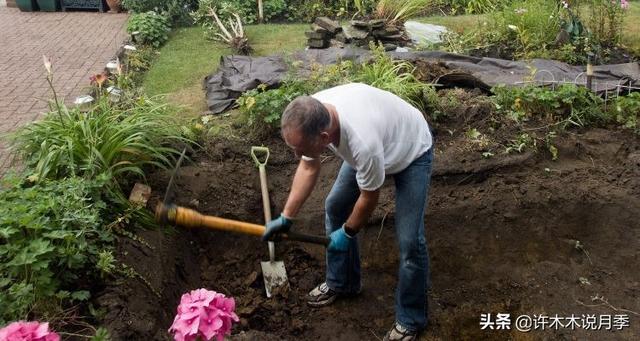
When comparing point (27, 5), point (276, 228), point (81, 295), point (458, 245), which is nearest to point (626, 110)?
point (458, 245)

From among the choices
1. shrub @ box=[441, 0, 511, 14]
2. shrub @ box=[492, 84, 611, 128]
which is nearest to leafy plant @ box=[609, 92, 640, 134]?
shrub @ box=[492, 84, 611, 128]

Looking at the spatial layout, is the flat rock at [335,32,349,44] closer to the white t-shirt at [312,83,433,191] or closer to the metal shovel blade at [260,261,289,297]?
the metal shovel blade at [260,261,289,297]

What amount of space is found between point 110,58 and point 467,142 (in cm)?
513

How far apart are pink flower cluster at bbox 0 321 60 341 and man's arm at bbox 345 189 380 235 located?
147 centimetres

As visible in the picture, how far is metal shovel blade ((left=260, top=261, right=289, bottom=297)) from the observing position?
12.0ft

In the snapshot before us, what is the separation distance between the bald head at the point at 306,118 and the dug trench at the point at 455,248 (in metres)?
1.29

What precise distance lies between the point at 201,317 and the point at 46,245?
102cm

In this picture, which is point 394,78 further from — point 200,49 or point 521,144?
point 200,49

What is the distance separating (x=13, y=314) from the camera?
2449 mm

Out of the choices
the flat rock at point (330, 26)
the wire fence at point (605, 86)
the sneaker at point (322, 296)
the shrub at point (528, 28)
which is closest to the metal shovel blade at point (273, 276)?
the sneaker at point (322, 296)

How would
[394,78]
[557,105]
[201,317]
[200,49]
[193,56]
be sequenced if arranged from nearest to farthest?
[201,317] → [557,105] → [394,78] → [193,56] → [200,49]

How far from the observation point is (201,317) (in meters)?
1.97

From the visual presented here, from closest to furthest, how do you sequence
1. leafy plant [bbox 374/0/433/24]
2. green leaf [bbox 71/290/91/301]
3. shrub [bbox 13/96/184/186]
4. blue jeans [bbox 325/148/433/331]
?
green leaf [bbox 71/290/91/301]
blue jeans [bbox 325/148/433/331]
shrub [bbox 13/96/184/186]
leafy plant [bbox 374/0/433/24]

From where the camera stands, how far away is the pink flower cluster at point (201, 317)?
196 centimetres
